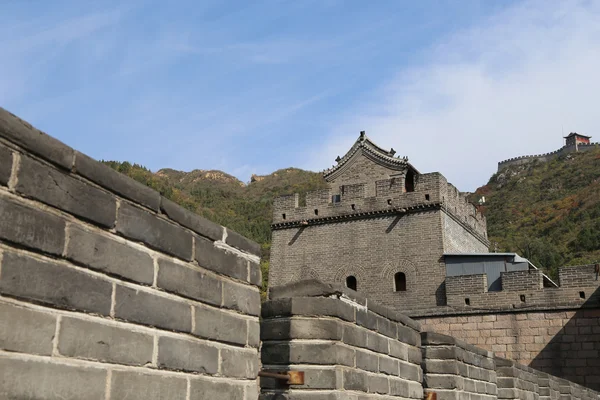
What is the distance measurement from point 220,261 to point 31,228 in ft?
4.13

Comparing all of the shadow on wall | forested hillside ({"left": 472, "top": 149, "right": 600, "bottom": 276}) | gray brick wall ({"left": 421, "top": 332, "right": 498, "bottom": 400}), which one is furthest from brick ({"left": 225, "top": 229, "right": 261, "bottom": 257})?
forested hillside ({"left": 472, "top": 149, "right": 600, "bottom": 276})

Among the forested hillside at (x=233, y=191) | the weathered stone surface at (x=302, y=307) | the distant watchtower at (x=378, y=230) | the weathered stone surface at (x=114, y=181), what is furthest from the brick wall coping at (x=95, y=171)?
the forested hillside at (x=233, y=191)

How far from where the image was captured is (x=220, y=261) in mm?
3414

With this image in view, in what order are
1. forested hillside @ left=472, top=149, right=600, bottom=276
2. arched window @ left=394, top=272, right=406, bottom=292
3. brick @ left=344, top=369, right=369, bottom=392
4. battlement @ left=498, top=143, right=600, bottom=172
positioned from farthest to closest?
battlement @ left=498, top=143, right=600, bottom=172
forested hillside @ left=472, top=149, right=600, bottom=276
arched window @ left=394, top=272, right=406, bottom=292
brick @ left=344, top=369, right=369, bottom=392

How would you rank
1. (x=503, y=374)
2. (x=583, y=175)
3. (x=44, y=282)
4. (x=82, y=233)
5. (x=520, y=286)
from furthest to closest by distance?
(x=583, y=175), (x=520, y=286), (x=503, y=374), (x=82, y=233), (x=44, y=282)

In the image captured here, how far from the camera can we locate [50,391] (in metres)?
2.26

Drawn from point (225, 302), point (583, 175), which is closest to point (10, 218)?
point (225, 302)

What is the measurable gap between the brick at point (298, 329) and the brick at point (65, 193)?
6.32 ft

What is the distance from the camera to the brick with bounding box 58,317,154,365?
93.4 inches

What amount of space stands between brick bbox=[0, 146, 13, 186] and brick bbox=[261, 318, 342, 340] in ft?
8.04

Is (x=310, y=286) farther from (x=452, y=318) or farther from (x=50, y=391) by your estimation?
(x=452, y=318)

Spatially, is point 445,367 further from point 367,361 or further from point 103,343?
point 103,343

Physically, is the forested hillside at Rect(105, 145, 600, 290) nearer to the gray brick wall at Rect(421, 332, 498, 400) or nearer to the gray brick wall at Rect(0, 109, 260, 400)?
the gray brick wall at Rect(421, 332, 498, 400)

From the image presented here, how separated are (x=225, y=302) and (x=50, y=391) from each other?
123 cm
